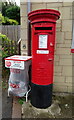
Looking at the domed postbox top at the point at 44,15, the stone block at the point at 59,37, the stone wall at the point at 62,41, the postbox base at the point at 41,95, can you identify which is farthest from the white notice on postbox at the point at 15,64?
the stone block at the point at 59,37

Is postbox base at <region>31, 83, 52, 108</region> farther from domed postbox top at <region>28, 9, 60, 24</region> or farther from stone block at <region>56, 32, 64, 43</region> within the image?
domed postbox top at <region>28, 9, 60, 24</region>

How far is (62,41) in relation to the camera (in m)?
2.56

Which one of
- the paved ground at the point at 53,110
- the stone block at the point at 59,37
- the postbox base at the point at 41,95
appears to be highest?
the stone block at the point at 59,37

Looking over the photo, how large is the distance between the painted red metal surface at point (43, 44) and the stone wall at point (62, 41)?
645 millimetres

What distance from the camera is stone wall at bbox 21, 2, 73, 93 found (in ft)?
8.14

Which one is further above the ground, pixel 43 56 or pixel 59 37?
pixel 59 37

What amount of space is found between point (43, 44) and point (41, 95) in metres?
1.05

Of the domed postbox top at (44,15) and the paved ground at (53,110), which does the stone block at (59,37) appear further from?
the paved ground at (53,110)

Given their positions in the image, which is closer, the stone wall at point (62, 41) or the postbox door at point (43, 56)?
the postbox door at point (43, 56)

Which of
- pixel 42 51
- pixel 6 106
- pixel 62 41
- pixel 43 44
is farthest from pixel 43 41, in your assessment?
pixel 6 106

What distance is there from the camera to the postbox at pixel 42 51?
5.96 feet

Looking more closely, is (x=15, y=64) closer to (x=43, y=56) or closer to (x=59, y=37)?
(x=43, y=56)

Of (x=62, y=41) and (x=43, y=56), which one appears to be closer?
(x=43, y=56)

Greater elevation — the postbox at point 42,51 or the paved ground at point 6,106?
the postbox at point 42,51
